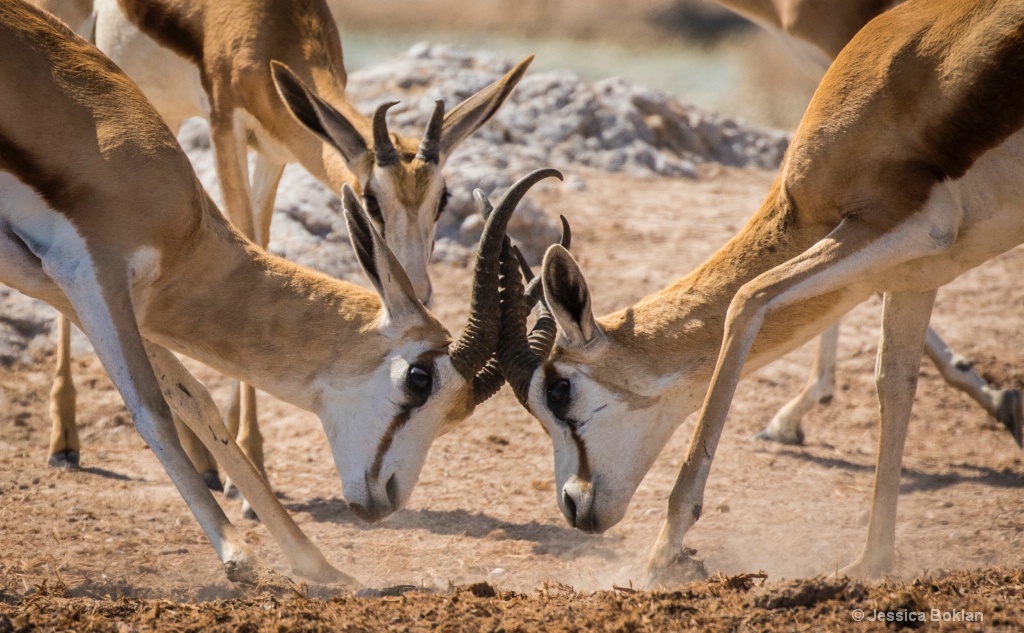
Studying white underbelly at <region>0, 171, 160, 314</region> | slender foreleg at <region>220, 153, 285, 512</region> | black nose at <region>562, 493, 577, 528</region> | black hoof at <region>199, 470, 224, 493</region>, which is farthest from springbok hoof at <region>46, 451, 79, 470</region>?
black nose at <region>562, 493, 577, 528</region>

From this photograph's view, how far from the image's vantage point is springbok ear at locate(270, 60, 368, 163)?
7504mm

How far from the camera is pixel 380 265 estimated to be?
18.8 feet

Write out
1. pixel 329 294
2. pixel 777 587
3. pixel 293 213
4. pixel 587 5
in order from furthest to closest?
1. pixel 587 5
2. pixel 293 213
3. pixel 329 294
4. pixel 777 587

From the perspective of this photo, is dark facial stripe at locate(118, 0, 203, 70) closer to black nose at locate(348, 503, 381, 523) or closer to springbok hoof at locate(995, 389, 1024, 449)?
black nose at locate(348, 503, 381, 523)

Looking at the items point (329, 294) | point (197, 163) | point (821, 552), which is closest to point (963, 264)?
A: point (821, 552)

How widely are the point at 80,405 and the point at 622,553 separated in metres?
4.28

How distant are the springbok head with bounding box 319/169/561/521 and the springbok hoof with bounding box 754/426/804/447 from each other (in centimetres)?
299

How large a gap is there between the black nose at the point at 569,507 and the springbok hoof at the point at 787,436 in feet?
9.25

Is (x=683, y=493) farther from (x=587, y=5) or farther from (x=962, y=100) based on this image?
(x=587, y=5)

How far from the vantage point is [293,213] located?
35.8 feet

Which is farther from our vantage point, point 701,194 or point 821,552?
point 701,194

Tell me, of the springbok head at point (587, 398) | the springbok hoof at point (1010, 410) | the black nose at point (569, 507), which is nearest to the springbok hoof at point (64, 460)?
the springbok head at point (587, 398)

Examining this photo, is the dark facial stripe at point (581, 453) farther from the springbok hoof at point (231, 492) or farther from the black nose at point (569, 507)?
the springbok hoof at point (231, 492)

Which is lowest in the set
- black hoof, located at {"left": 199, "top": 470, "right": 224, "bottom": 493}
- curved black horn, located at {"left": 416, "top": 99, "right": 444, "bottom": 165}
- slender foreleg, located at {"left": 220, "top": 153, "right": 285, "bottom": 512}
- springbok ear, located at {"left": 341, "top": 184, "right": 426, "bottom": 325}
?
black hoof, located at {"left": 199, "top": 470, "right": 224, "bottom": 493}
